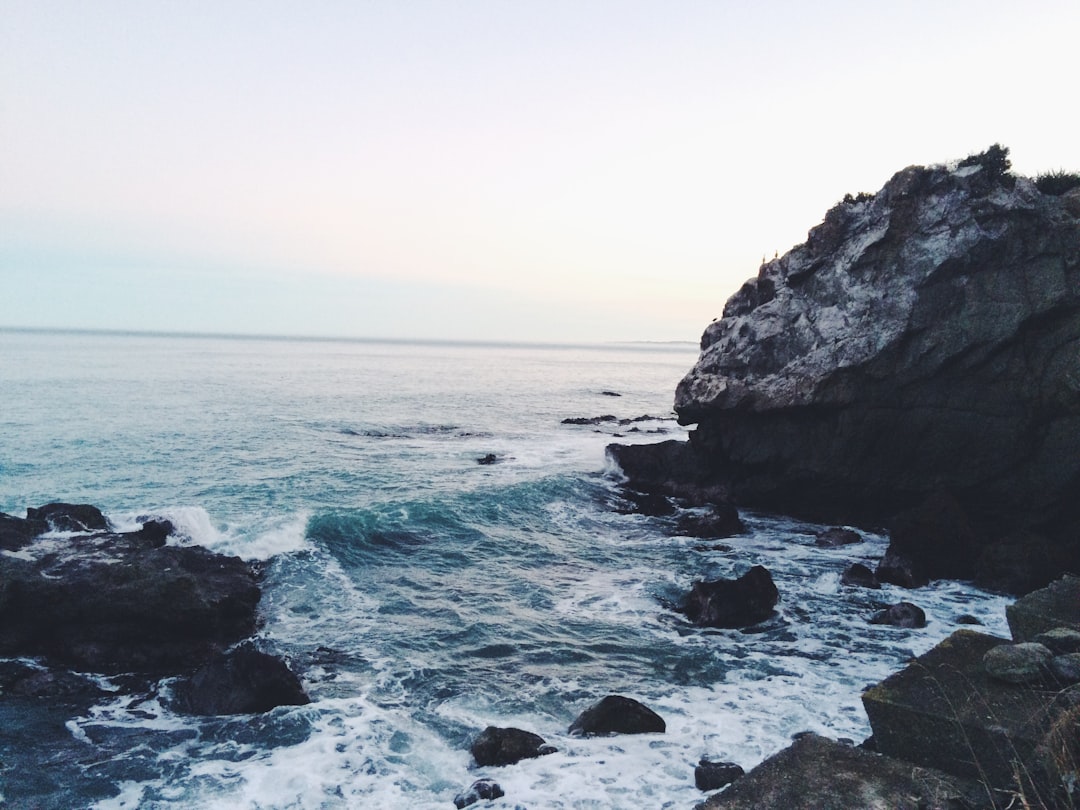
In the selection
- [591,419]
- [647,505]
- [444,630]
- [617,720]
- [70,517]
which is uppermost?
[70,517]

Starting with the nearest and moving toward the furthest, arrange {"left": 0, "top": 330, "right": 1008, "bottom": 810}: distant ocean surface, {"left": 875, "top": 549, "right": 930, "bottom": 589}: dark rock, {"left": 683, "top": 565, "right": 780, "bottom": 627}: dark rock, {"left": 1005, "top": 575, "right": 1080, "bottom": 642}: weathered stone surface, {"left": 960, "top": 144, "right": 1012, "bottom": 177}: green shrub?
{"left": 1005, "top": 575, "right": 1080, "bottom": 642}: weathered stone surface, {"left": 0, "top": 330, "right": 1008, "bottom": 810}: distant ocean surface, {"left": 683, "top": 565, "right": 780, "bottom": 627}: dark rock, {"left": 875, "top": 549, "right": 930, "bottom": 589}: dark rock, {"left": 960, "top": 144, "right": 1012, "bottom": 177}: green shrub

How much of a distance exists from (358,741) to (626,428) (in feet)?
114

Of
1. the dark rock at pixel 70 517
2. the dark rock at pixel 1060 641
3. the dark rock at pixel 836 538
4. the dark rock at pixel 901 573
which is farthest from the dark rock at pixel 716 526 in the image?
the dark rock at pixel 70 517

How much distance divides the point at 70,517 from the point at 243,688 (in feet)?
32.3

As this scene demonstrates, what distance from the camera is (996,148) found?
67.7ft

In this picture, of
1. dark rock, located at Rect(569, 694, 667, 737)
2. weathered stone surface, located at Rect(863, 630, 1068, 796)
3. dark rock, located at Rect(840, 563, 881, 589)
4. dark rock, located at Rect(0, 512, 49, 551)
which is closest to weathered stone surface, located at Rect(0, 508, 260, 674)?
dark rock, located at Rect(0, 512, 49, 551)

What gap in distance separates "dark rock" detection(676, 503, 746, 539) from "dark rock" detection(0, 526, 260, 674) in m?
13.7

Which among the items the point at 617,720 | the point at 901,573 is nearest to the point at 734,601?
the point at 901,573

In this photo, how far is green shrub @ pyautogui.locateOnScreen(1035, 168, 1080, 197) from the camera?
20812mm

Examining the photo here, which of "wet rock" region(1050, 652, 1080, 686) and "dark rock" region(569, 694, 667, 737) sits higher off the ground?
"wet rock" region(1050, 652, 1080, 686)

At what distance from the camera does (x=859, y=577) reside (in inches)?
680

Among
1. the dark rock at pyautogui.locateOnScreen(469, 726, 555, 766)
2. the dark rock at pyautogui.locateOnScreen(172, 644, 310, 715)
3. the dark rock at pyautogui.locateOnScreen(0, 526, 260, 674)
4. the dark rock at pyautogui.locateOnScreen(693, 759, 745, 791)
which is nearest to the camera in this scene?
the dark rock at pyautogui.locateOnScreen(693, 759, 745, 791)

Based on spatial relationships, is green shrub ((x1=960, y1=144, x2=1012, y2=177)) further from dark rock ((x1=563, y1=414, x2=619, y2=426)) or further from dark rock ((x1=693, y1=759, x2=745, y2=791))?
dark rock ((x1=563, y1=414, x2=619, y2=426))

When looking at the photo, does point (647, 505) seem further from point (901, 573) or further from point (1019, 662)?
point (1019, 662)
